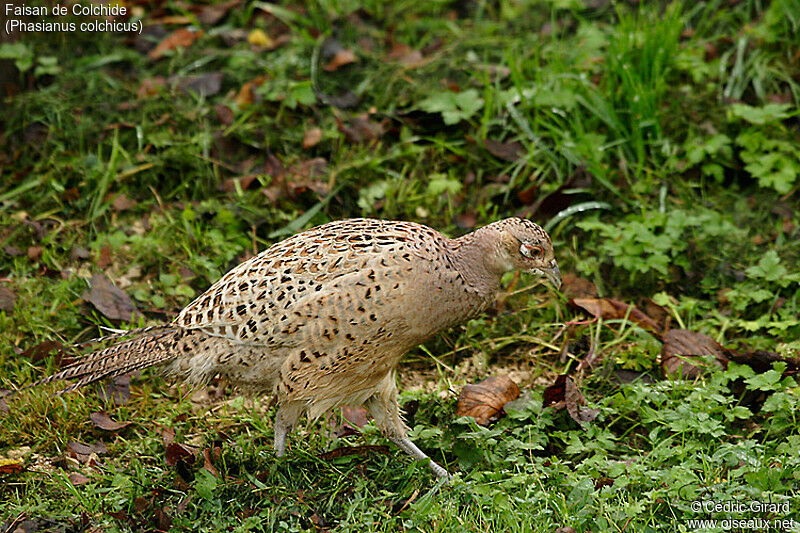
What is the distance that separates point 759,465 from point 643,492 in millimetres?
533

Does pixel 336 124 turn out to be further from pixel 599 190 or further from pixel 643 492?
pixel 643 492

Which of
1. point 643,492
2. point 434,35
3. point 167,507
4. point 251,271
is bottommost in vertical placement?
point 167,507

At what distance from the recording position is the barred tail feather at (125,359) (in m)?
4.48

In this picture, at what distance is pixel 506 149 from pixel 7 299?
11.2 feet

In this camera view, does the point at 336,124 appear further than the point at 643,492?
Yes

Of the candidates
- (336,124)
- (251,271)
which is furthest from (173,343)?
(336,124)

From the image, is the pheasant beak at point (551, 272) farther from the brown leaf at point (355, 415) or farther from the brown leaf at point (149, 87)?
the brown leaf at point (149, 87)

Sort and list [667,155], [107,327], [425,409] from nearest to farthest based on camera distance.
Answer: [425,409], [107,327], [667,155]

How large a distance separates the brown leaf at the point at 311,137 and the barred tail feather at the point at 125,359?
95.8 inches

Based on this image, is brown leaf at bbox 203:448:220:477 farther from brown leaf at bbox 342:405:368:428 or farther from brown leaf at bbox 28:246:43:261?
brown leaf at bbox 28:246:43:261

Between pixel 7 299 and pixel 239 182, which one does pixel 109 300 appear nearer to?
pixel 7 299

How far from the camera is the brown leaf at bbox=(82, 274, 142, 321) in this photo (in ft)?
18.1

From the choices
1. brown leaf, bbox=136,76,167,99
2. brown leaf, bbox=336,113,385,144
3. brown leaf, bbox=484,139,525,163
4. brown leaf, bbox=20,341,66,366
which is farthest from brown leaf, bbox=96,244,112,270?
brown leaf, bbox=484,139,525,163

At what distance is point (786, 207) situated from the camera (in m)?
6.16
